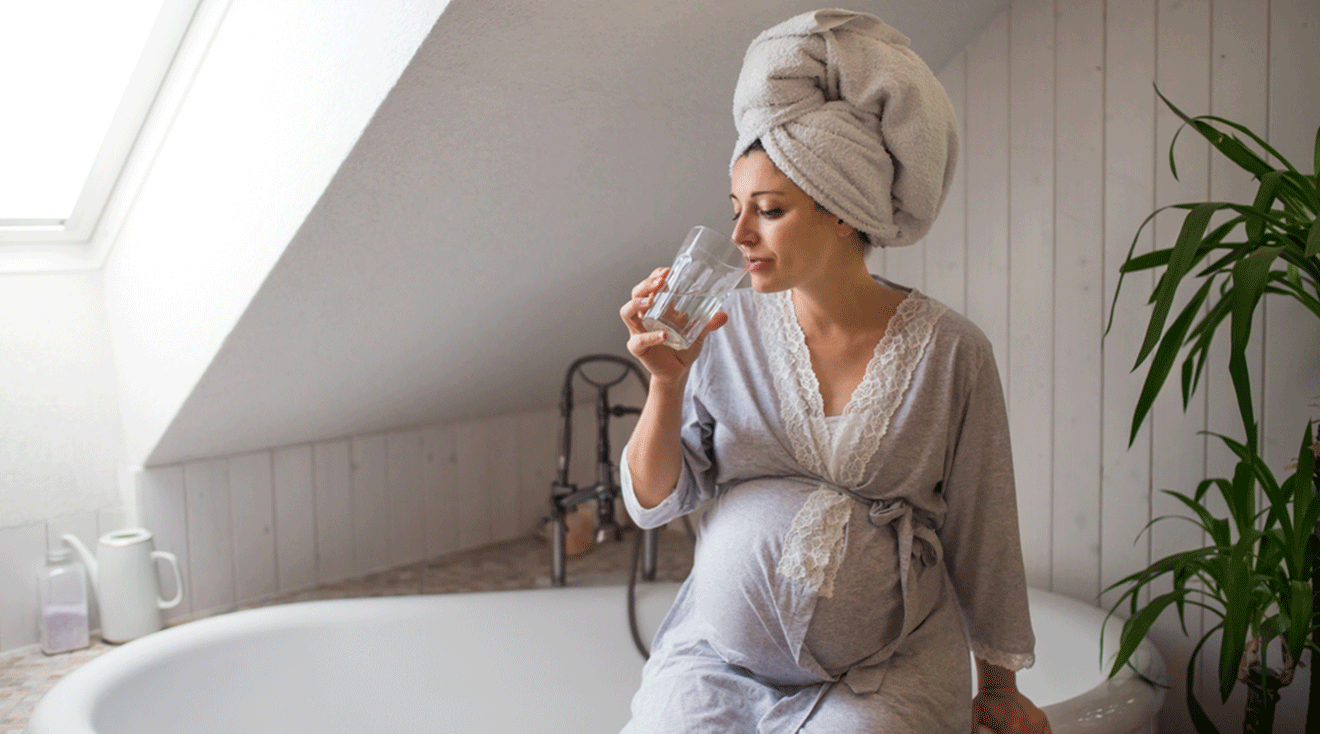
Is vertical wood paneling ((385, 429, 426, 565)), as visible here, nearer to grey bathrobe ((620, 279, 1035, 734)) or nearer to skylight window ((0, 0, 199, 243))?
skylight window ((0, 0, 199, 243))

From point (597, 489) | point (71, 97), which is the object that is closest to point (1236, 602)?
point (597, 489)

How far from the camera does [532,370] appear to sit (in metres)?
2.51

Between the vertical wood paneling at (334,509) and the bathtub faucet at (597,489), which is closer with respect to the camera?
the bathtub faucet at (597,489)

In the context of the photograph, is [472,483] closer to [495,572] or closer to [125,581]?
[495,572]

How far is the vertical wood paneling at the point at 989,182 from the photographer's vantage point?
6.71ft

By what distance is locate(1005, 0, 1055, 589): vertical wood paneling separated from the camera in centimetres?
198

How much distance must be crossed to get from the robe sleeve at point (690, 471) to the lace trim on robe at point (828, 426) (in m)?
0.11

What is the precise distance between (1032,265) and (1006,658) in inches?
40.4

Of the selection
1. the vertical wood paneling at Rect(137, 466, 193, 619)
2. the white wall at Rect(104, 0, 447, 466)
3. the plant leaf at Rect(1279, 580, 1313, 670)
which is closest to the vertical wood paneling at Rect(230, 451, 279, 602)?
the vertical wood paneling at Rect(137, 466, 193, 619)

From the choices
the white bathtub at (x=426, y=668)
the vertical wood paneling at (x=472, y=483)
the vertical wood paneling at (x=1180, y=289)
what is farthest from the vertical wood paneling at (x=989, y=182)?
the vertical wood paneling at (x=472, y=483)

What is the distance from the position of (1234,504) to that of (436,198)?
1332mm

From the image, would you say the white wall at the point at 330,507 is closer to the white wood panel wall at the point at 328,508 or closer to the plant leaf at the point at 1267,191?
the white wood panel wall at the point at 328,508

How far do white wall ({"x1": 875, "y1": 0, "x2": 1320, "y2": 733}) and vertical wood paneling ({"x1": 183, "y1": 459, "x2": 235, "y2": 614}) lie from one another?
1572mm

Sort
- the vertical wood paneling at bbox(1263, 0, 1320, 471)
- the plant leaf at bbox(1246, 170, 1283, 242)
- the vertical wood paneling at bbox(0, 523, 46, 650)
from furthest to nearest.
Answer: the vertical wood paneling at bbox(0, 523, 46, 650)
the vertical wood paneling at bbox(1263, 0, 1320, 471)
the plant leaf at bbox(1246, 170, 1283, 242)
